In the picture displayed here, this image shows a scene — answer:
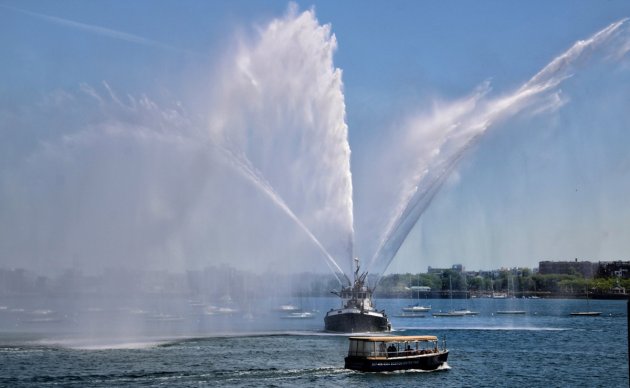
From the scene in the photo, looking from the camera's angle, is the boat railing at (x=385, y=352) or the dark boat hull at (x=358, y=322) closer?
the boat railing at (x=385, y=352)

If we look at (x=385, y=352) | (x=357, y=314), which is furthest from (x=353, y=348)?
(x=357, y=314)

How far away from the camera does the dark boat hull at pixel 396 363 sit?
53250mm

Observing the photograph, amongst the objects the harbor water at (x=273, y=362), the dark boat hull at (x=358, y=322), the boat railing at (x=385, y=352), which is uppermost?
the dark boat hull at (x=358, y=322)

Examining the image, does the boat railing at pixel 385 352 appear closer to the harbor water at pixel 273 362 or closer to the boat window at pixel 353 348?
the boat window at pixel 353 348

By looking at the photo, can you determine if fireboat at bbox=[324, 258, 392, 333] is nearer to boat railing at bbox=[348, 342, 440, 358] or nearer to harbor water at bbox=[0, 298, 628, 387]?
harbor water at bbox=[0, 298, 628, 387]

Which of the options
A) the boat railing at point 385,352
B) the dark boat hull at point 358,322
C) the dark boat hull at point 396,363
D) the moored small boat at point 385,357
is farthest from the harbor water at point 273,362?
the boat railing at point 385,352

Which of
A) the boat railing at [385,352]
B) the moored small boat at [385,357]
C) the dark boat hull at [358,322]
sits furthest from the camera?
the dark boat hull at [358,322]

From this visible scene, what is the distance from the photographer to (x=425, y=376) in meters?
53.5

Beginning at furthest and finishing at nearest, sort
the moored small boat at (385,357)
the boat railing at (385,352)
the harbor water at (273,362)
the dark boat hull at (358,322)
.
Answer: the dark boat hull at (358,322) < the boat railing at (385,352) < the moored small boat at (385,357) < the harbor water at (273,362)

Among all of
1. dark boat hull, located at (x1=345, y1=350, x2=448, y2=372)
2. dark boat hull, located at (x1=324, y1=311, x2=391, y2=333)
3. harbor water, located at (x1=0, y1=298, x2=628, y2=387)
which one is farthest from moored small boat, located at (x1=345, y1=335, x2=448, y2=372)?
dark boat hull, located at (x1=324, y1=311, x2=391, y2=333)

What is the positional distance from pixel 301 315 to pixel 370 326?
236 ft

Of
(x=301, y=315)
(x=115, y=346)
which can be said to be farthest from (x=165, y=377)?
(x=301, y=315)

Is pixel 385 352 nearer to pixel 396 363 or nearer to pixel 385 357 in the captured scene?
pixel 385 357

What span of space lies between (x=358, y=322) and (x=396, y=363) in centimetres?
2428
